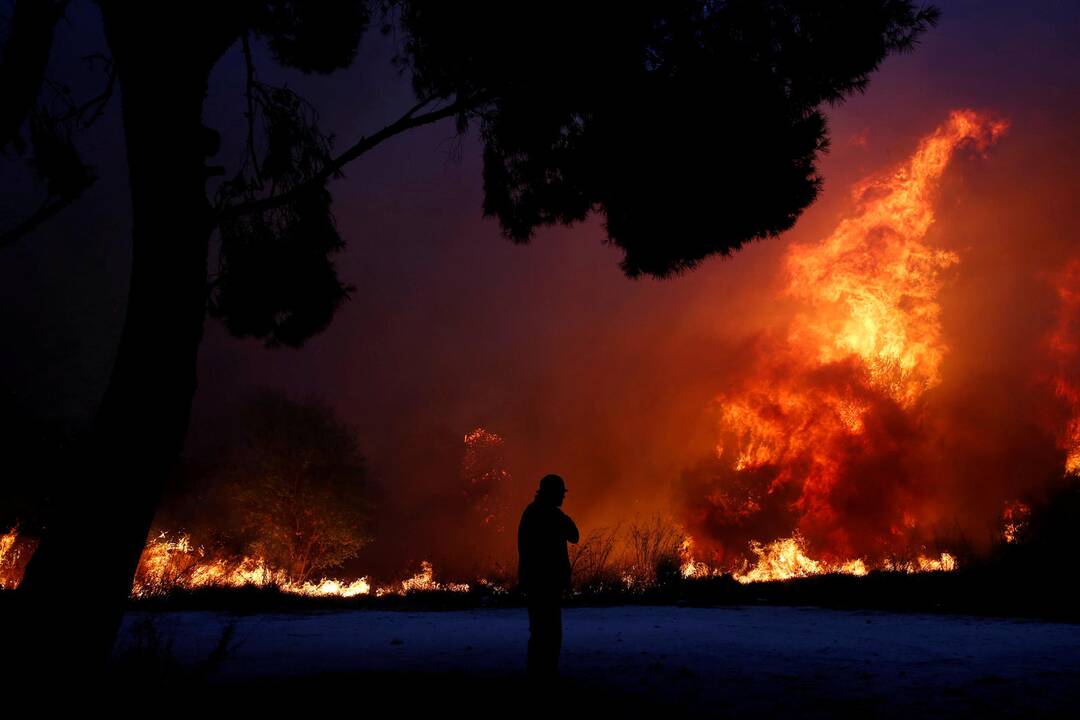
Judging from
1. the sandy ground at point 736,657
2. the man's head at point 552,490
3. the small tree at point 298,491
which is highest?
the small tree at point 298,491

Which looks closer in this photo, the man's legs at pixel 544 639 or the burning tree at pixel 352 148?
the burning tree at pixel 352 148

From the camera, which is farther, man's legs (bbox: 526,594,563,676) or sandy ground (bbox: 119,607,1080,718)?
man's legs (bbox: 526,594,563,676)

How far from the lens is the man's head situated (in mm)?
5238

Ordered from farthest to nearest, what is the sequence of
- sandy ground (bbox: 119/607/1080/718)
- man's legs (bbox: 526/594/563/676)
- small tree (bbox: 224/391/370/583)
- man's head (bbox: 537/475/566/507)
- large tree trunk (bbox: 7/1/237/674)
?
small tree (bbox: 224/391/370/583)
man's head (bbox: 537/475/566/507)
man's legs (bbox: 526/594/563/676)
sandy ground (bbox: 119/607/1080/718)
large tree trunk (bbox: 7/1/237/674)

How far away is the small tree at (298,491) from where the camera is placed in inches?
1098

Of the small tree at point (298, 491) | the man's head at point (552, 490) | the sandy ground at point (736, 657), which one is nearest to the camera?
the sandy ground at point (736, 657)

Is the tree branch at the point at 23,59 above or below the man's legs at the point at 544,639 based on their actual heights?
above

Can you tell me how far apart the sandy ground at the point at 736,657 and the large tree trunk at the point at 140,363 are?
173cm

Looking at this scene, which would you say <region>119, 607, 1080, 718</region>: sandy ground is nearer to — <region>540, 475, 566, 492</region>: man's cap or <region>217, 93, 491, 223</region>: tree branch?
<region>540, 475, 566, 492</region>: man's cap

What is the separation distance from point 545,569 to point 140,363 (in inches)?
Answer: 127

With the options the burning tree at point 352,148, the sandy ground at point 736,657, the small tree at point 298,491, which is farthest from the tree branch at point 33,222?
the small tree at point 298,491

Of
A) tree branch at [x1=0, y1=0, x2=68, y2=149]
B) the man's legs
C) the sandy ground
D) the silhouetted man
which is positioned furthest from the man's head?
tree branch at [x1=0, y1=0, x2=68, y2=149]

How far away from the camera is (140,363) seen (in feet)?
12.2

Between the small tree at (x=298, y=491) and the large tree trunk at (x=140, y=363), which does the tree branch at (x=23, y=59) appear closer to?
the large tree trunk at (x=140, y=363)
